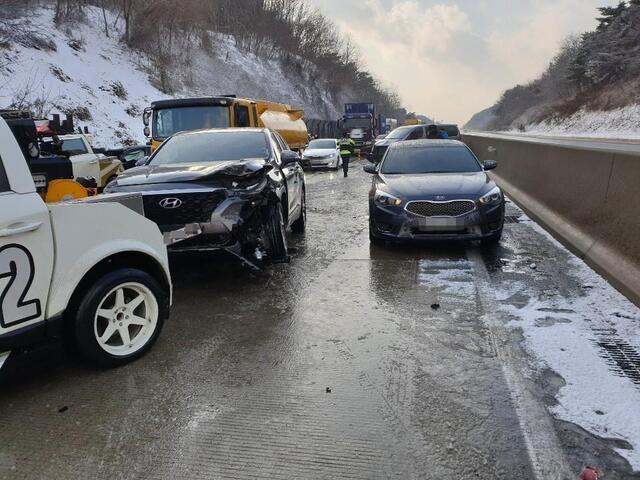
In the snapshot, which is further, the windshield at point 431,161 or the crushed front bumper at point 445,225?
the windshield at point 431,161

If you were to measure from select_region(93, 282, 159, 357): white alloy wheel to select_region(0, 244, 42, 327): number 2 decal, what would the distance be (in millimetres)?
551

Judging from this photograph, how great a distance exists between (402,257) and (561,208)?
2944mm

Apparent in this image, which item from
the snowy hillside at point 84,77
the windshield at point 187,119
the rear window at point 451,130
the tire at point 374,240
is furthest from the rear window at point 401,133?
the tire at point 374,240

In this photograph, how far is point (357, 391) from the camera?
11.8ft

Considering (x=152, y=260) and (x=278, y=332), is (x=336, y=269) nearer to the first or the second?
(x=278, y=332)

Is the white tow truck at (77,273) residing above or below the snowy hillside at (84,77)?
below

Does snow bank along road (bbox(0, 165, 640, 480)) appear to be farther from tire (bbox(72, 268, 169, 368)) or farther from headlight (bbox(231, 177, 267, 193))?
headlight (bbox(231, 177, 267, 193))

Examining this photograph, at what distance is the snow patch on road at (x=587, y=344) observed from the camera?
10.4 feet

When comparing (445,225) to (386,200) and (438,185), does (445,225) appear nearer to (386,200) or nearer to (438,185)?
(438,185)

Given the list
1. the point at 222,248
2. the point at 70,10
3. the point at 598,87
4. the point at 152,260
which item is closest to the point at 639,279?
the point at 222,248

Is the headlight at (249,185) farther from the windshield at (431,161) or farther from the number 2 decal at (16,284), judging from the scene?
the windshield at (431,161)

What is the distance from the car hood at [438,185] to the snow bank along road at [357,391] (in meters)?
1.66

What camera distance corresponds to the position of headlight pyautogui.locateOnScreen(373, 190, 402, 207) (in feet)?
23.9

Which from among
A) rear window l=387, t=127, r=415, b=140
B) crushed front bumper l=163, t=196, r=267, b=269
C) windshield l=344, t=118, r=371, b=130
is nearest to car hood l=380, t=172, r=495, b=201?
crushed front bumper l=163, t=196, r=267, b=269
